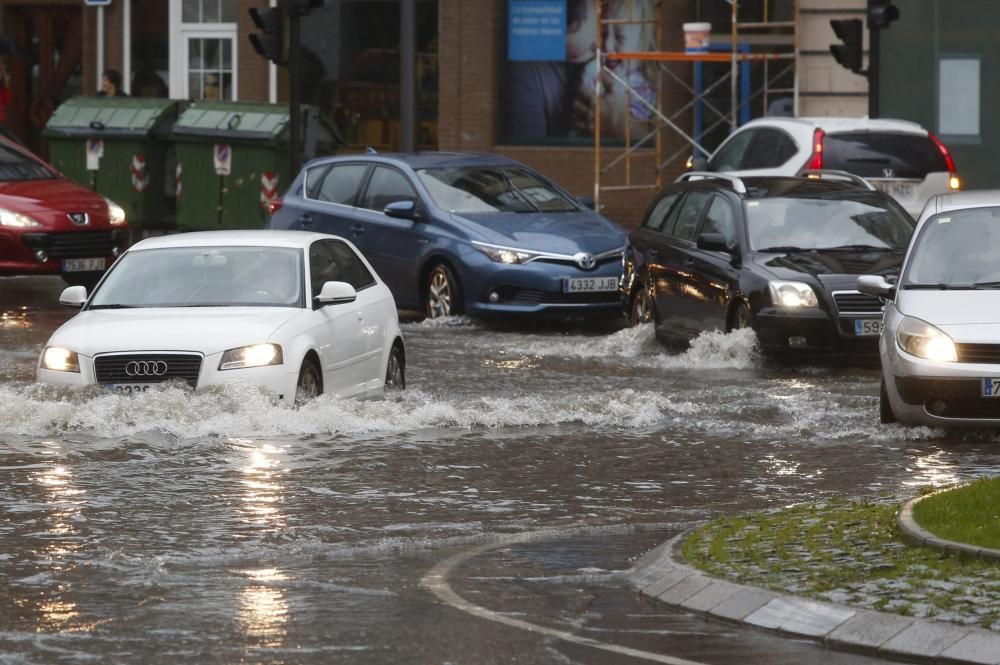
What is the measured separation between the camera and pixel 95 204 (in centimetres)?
2409

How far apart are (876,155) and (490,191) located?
3966mm

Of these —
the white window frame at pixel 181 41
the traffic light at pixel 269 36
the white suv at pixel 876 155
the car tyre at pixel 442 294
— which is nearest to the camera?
the car tyre at pixel 442 294

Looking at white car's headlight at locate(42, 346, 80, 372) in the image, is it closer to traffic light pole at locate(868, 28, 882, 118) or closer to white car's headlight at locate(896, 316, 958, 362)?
white car's headlight at locate(896, 316, 958, 362)

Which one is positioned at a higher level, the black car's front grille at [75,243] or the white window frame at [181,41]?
the white window frame at [181,41]

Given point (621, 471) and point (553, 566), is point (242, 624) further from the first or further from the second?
point (621, 471)

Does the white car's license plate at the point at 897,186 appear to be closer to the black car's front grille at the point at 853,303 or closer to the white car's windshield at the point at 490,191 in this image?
the white car's windshield at the point at 490,191

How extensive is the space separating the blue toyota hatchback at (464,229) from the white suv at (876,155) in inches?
85.7

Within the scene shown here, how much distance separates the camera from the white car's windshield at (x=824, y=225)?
1792 centimetres

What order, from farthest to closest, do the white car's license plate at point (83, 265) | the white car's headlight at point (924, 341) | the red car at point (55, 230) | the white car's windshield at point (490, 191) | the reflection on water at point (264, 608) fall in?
the white car's license plate at point (83, 265)
the red car at point (55, 230)
the white car's windshield at point (490, 191)
the white car's headlight at point (924, 341)
the reflection on water at point (264, 608)

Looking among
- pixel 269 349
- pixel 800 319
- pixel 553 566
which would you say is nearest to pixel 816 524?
pixel 553 566

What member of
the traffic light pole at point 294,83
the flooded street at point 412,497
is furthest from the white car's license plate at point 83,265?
the flooded street at point 412,497

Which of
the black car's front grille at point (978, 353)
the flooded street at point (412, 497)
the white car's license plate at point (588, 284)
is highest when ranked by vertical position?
the black car's front grille at point (978, 353)

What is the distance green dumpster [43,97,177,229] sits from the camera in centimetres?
3031

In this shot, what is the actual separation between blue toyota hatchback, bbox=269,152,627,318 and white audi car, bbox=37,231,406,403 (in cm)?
512
